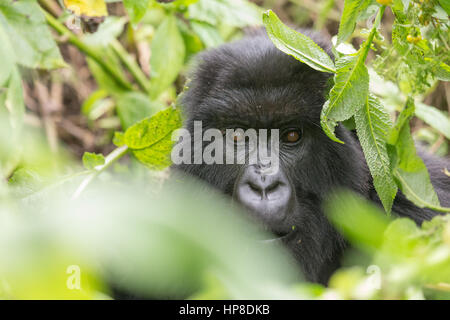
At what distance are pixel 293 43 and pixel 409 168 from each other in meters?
0.59

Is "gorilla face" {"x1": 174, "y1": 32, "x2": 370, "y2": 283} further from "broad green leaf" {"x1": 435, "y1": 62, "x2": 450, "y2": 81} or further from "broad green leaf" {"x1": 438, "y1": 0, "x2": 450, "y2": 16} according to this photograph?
"broad green leaf" {"x1": 438, "y1": 0, "x2": 450, "y2": 16}

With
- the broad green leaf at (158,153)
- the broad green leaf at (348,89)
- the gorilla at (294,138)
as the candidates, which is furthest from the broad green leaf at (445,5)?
the broad green leaf at (158,153)

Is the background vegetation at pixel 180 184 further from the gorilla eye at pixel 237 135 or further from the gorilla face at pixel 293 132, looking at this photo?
the gorilla eye at pixel 237 135

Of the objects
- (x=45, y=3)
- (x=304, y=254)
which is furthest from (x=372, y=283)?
(x=45, y=3)

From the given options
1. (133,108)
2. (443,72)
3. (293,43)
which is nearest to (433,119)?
(443,72)

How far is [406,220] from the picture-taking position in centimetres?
101

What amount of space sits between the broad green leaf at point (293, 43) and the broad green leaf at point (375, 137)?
0.64 feet

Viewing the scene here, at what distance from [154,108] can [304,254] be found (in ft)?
5.69

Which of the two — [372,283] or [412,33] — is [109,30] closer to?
[412,33]

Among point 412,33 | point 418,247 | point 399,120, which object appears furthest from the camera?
point 412,33

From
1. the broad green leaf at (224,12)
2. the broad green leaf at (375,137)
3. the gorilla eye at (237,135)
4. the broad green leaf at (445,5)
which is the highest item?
the broad green leaf at (445,5)

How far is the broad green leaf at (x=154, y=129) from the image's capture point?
2.55 meters

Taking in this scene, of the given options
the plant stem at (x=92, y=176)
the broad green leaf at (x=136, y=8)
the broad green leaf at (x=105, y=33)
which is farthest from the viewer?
the broad green leaf at (x=105, y=33)

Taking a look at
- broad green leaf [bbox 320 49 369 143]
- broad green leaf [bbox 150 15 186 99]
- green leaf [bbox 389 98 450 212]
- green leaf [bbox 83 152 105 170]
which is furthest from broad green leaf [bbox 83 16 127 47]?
green leaf [bbox 389 98 450 212]
